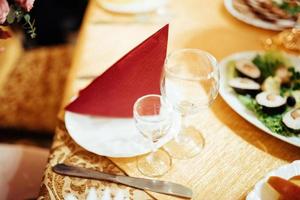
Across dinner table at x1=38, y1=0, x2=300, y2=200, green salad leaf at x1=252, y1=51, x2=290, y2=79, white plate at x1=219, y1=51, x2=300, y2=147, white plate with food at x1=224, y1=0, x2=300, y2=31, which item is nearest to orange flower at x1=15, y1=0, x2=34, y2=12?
dinner table at x1=38, y1=0, x2=300, y2=200

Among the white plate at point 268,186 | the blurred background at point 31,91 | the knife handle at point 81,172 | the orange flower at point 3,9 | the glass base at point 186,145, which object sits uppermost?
the orange flower at point 3,9

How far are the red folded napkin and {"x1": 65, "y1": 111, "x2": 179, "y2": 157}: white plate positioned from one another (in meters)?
0.02

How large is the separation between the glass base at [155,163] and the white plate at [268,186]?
0.20m

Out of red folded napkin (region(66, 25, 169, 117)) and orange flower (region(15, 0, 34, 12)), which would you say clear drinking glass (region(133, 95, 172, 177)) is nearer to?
red folded napkin (region(66, 25, 169, 117))

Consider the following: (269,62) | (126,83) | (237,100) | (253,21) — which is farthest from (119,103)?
(253,21)

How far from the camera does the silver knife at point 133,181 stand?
79 cm

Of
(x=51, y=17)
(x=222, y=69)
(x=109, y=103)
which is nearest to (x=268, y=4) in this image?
(x=222, y=69)

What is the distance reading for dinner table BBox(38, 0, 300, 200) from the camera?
81 centimetres

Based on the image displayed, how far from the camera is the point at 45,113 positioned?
1685mm

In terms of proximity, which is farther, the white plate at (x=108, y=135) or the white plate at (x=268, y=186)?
the white plate at (x=108, y=135)

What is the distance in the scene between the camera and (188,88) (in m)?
0.93

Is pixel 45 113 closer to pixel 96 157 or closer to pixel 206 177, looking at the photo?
pixel 96 157

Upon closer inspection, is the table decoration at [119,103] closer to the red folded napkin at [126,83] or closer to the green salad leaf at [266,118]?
the red folded napkin at [126,83]

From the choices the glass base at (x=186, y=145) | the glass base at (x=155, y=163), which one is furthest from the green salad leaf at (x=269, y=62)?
the glass base at (x=155, y=163)
